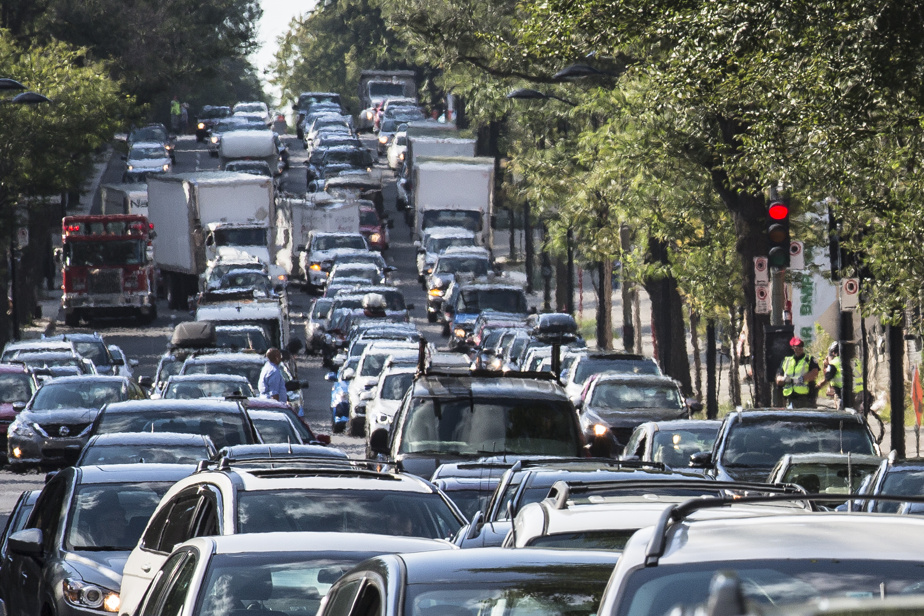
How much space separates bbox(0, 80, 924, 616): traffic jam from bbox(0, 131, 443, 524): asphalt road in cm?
39

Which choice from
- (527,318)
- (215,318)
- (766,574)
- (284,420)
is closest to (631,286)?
(527,318)

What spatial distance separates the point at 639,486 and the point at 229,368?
893 inches

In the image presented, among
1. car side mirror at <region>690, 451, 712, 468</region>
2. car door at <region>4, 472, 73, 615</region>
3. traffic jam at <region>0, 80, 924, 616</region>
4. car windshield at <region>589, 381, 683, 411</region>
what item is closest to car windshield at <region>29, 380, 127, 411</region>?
traffic jam at <region>0, 80, 924, 616</region>

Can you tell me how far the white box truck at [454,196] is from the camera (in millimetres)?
64938

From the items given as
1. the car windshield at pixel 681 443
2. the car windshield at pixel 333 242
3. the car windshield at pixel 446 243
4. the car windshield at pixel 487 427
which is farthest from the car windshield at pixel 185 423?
the car windshield at pixel 333 242

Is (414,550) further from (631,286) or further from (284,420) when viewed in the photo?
(631,286)

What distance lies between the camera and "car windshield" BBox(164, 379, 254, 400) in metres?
25.5

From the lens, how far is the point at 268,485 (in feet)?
30.2

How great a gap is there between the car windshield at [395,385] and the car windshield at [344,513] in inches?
716

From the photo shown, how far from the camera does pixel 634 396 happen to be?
87.6ft

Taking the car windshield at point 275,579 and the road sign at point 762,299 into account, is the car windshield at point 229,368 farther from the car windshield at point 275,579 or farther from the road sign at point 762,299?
the car windshield at point 275,579

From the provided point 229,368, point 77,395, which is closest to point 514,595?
point 77,395

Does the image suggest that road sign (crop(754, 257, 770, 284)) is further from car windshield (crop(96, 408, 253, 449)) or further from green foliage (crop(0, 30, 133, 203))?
green foliage (crop(0, 30, 133, 203))

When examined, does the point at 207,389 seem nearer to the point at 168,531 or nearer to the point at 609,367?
the point at 609,367
